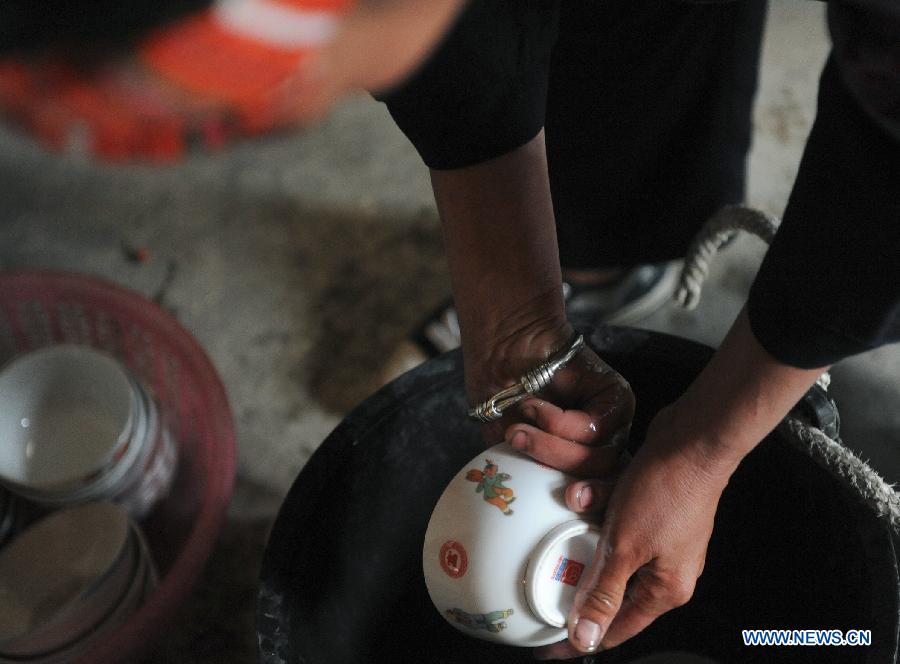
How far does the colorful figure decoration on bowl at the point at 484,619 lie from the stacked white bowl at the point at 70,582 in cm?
39

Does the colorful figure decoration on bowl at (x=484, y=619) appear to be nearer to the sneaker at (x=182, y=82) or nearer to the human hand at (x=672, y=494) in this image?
the human hand at (x=672, y=494)

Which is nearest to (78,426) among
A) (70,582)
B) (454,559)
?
(70,582)

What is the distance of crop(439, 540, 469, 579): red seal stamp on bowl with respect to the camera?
23.4 inches

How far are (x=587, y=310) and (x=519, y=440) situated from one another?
21.7 inches

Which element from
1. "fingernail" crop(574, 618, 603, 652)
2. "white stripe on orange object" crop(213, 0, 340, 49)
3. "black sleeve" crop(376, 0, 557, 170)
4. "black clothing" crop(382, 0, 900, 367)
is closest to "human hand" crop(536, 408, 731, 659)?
"fingernail" crop(574, 618, 603, 652)

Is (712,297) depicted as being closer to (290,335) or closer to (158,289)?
(290,335)

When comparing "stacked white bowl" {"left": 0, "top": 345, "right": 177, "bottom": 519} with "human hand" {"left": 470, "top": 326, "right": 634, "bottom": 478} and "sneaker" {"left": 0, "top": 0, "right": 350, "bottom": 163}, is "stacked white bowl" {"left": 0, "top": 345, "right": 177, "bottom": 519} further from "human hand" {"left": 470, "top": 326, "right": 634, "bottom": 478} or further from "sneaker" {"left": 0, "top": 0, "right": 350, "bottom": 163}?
"sneaker" {"left": 0, "top": 0, "right": 350, "bottom": 163}

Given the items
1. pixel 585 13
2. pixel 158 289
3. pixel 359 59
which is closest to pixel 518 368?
pixel 585 13

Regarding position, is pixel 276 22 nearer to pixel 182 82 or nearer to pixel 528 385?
pixel 182 82

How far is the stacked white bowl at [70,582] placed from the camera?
2.60ft

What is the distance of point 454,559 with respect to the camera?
60 centimetres

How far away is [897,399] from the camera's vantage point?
1.03 meters

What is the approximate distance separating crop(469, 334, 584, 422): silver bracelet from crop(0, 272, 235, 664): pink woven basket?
37 centimetres

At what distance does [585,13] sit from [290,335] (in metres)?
0.63
